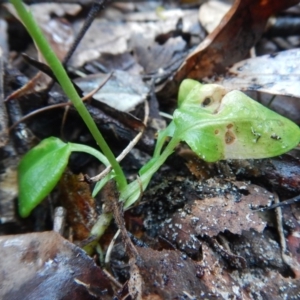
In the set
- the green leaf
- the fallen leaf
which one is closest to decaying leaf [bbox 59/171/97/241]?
the green leaf

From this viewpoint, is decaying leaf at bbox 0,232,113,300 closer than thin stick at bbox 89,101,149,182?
Yes

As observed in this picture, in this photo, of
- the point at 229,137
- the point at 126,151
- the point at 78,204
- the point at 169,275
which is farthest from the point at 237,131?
the point at 78,204

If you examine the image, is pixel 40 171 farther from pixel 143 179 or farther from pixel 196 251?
pixel 196 251

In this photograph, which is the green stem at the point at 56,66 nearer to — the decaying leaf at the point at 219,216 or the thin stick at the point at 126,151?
the thin stick at the point at 126,151

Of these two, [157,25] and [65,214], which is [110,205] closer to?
[65,214]

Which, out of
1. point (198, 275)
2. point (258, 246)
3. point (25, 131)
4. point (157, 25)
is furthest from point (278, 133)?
point (157, 25)

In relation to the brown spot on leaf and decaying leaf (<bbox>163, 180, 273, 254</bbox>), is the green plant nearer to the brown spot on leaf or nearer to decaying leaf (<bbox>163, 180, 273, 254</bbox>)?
the brown spot on leaf

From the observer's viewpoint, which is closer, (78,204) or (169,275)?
(169,275)
